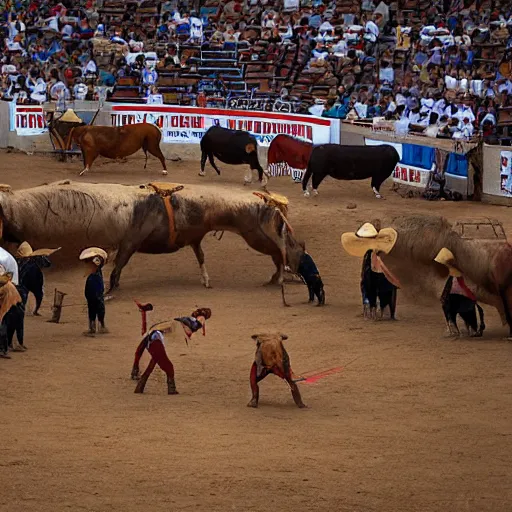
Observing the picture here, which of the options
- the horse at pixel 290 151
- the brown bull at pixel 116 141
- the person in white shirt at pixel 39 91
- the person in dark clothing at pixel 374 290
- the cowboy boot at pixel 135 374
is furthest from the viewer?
the person in white shirt at pixel 39 91

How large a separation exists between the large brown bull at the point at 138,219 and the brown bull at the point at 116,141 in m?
7.77

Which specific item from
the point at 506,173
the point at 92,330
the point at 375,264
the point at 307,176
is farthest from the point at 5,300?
the point at 506,173

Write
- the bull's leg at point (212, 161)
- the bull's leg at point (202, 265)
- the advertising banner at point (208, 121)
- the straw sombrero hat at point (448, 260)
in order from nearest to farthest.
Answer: the straw sombrero hat at point (448, 260) < the bull's leg at point (202, 265) < the bull's leg at point (212, 161) < the advertising banner at point (208, 121)

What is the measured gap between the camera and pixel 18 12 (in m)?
36.3

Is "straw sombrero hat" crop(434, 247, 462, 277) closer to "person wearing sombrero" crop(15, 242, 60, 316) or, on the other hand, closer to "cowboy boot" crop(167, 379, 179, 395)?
"cowboy boot" crop(167, 379, 179, 395)

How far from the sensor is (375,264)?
1677 centimetres

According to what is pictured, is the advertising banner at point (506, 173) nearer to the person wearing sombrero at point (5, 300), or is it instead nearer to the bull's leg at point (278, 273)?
the bull's leg at point (278, 273)

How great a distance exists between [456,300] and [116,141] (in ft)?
44.3

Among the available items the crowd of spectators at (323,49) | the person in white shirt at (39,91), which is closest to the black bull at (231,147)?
the crowd of spectators at (323,49)

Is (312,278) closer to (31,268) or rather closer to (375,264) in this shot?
(375,264)

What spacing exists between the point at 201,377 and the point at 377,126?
14.5 meters

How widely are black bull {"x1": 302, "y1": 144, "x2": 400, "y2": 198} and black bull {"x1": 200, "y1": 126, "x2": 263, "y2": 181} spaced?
2.02m

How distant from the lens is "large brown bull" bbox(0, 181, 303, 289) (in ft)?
62.7

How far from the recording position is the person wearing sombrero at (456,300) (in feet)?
51.2
